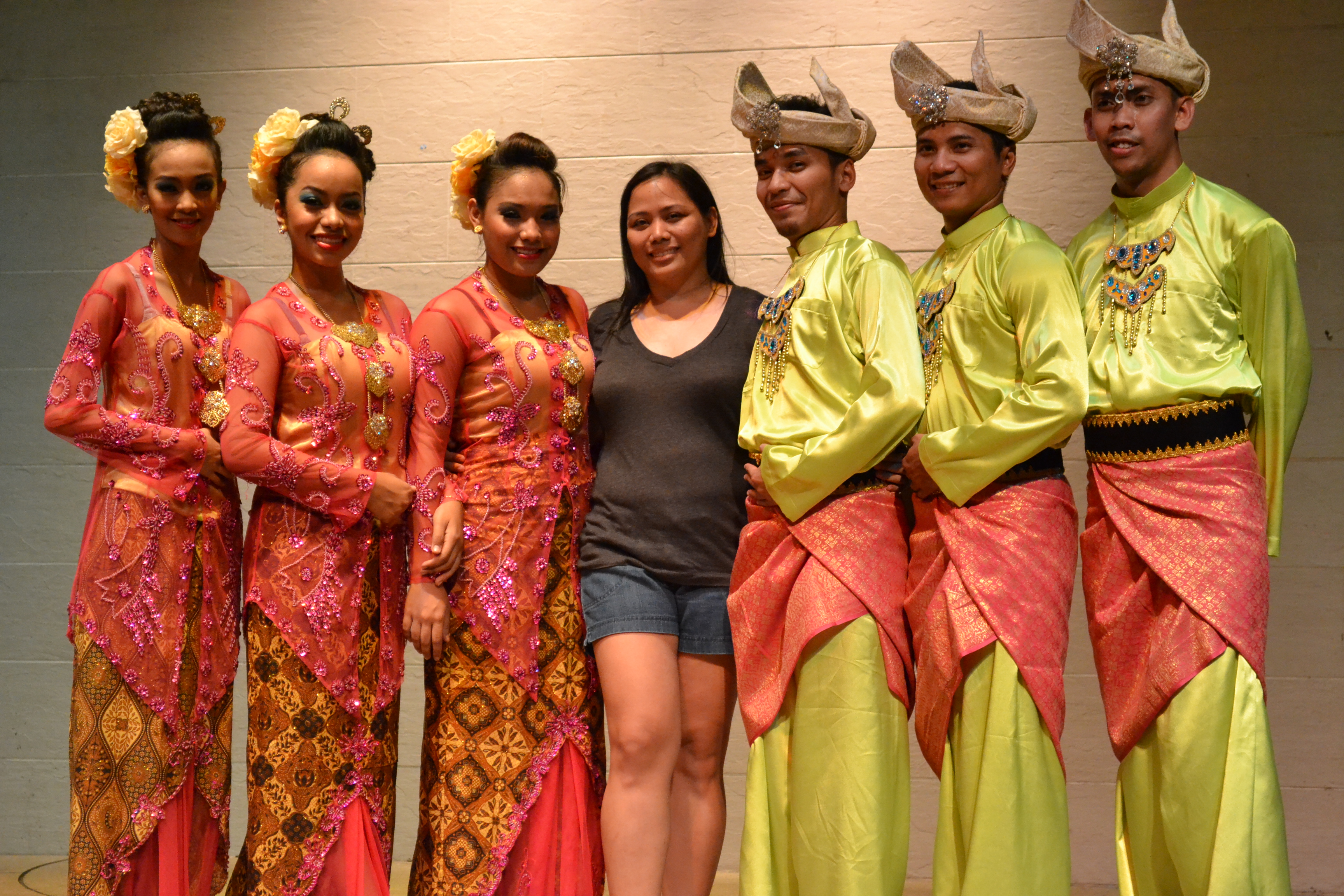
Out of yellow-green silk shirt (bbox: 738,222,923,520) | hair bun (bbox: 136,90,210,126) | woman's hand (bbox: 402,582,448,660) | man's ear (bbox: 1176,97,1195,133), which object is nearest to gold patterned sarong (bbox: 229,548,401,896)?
woman's hand (bbox: 402,582,448,660)

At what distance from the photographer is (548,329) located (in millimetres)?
2760

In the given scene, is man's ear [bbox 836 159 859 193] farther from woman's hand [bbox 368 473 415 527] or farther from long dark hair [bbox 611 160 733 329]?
woman's hand [bbox 368 473 415 527]

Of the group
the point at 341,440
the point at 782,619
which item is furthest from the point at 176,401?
the point at 782,619

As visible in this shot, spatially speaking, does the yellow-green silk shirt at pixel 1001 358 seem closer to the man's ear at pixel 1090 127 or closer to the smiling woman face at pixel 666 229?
the man's ear at pixel 1090 127

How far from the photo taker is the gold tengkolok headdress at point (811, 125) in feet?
8.63

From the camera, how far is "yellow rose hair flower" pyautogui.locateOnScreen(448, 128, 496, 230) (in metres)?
2.79

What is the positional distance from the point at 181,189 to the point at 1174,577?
221 centimetres

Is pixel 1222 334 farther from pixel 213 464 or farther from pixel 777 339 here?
pixel 213 464

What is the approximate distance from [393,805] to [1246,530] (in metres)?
1.82

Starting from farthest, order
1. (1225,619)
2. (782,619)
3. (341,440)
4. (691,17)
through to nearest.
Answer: (691,17)
(341,440)
(782,619)
(1225,619)

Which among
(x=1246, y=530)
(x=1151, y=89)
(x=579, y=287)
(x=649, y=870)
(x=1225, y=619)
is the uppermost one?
(x=1151, y=89)

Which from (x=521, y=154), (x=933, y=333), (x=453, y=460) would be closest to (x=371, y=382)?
(x=453, y=460)

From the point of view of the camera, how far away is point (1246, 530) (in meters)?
2.40

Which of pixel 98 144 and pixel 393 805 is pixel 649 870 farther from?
pixel 98 144
